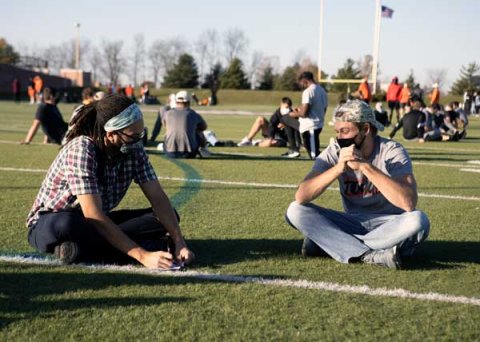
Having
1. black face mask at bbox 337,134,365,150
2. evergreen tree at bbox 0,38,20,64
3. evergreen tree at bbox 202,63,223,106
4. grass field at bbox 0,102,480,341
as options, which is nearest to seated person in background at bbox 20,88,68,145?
grass field at bbox 0,102,480,341

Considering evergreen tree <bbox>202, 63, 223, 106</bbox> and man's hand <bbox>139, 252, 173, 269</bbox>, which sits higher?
evergreen tree <bbox>202, 63, 223, 106</bbox>

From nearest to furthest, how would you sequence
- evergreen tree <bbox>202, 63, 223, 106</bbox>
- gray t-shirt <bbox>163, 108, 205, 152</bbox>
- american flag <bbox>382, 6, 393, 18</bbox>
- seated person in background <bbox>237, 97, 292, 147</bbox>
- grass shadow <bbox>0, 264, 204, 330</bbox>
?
grass shadow <bbox>0, 264, 204, 330</bbox> < gray t-shirt <bbox>163, 108, 205, 152</bbox> < seated person in background <bbox>237, 97, 292, 147</bbox> < american flag <bbox>382, 6, 393, 18</bbox> < evergreen tree <bbox>202, 63, 223, 106</bbox>

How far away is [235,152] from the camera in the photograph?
13898mm

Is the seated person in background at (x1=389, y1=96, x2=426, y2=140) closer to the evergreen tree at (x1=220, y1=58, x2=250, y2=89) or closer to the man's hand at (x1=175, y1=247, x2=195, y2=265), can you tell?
the man's hand at (x1=175, y1=247, x2=195, y2=265)

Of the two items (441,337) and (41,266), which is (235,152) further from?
(441,337)

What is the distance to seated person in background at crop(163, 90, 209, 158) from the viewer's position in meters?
12.1

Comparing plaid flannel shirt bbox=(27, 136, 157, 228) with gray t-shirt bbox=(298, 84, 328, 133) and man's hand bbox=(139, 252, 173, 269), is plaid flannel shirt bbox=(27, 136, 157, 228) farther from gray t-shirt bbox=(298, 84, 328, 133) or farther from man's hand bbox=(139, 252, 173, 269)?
gray t-shirt bbox=(298, 84, 328, 133)

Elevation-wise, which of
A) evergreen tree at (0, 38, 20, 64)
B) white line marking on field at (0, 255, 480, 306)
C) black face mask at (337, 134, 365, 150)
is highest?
evergreen tree at (0, 38, 20, 64)

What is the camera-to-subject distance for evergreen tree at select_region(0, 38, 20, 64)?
87731 mm

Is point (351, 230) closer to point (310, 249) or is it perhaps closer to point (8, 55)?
point (310, 249)

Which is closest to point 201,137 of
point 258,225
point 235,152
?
point 235,152

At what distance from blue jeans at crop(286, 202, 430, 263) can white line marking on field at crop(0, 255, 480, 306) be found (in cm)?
60

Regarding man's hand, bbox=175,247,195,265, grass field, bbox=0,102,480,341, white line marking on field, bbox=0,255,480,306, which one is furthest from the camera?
man's hand, bbox=175,247,195,265

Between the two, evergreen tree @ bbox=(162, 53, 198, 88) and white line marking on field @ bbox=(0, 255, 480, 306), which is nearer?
white line marking on field @ bbox=(0, 255, 480, 306)
